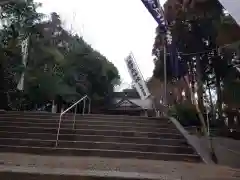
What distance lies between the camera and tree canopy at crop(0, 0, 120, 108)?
14.6m

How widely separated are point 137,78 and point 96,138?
12.9m

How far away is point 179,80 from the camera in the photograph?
18047mm

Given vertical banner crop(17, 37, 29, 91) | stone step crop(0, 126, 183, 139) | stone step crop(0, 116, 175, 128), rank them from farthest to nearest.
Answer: vertical banner crop(17, 37, 29, 91), stone step crop(0, 116, 175, 128), stone step crop(0, 126, 183, 139)

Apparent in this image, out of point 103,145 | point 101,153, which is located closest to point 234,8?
point 101,153

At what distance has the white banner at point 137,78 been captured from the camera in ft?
62.5

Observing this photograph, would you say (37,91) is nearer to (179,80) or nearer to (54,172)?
(179,80)

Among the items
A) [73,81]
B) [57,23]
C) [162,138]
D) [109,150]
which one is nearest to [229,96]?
[162,138]

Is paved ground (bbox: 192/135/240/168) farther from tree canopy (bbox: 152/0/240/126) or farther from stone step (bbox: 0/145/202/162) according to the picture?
tree canopy (bbox: 152/0/240/126)

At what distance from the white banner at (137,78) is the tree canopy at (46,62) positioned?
414 centimetres

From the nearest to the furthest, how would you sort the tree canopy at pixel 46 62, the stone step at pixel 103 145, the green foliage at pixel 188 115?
the stone step at pixel 103 145 → the green foliage at pixel 188 115 → the tree canopy at pixel 46 62

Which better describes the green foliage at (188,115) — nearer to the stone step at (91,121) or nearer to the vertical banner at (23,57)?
the stone step at (91,121)

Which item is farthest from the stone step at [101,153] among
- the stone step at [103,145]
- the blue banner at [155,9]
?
the blue banner at [155,9]

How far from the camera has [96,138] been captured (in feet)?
24.0

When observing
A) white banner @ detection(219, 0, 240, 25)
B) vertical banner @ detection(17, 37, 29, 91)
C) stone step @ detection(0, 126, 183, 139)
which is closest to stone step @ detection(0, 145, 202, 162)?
stone step @ detection(0, 126, 183, 139)
